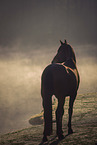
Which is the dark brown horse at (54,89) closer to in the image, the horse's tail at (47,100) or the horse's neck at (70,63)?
the horse's tail at (47,100)

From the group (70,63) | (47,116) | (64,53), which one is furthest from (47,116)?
(64,53)

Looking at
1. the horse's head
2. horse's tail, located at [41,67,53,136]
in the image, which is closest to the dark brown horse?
horse's tail, located at [41,67,53,136]

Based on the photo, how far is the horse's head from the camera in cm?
747

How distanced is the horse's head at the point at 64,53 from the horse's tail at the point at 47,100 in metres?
1.84

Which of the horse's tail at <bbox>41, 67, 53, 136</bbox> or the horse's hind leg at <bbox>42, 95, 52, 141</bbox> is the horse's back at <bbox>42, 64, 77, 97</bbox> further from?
the horse's hind leg at <bbox>42, 95, 52, 141</bbox>

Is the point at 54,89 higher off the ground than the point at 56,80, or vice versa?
the point at 56,80

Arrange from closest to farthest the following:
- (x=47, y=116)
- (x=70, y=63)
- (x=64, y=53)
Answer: (x=47, y=116), (x=70, y=63), (x=64, y=53)

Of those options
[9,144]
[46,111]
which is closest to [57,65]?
[46,111]

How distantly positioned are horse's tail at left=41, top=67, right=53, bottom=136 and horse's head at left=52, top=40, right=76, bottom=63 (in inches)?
72.4

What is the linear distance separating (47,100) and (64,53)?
2.51 m

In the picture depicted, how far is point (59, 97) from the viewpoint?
577cm

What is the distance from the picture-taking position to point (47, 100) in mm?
5719

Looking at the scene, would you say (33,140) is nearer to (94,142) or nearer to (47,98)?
(47,98)

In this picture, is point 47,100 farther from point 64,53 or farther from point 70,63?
point 64,53
